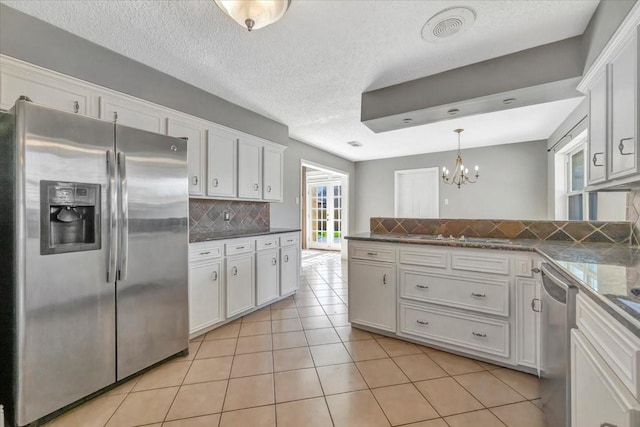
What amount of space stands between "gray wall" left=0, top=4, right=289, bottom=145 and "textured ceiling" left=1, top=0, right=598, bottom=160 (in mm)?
71

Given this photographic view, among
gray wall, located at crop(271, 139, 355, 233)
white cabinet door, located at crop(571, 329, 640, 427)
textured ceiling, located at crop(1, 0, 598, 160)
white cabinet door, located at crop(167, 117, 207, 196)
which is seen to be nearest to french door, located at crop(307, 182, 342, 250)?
gray wall, located at crop(271, 139, 355, 233)

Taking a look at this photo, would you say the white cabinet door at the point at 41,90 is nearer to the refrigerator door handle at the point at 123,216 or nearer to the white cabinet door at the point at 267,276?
the refrigerator door handle at the point at 123,216

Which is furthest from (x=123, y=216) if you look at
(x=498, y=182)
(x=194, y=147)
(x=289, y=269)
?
(x=498, y=182)

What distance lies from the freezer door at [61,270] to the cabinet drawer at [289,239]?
200 centimetres

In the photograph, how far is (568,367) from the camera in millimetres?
1114

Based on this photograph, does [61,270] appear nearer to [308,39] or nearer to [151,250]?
[151,250]

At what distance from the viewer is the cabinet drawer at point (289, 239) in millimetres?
3527

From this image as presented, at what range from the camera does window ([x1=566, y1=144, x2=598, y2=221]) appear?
3.32m

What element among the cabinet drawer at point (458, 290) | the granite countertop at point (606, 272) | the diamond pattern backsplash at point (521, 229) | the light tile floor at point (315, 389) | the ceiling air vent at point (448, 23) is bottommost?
the light tile floor at point (315, 389)

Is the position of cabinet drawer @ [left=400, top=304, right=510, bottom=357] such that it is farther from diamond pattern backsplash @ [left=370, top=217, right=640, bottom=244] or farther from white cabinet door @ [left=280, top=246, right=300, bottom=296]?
white cabinet door @ [left=280, top=246, right=300, bottom=296]

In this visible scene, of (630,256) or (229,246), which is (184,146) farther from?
(630,256)

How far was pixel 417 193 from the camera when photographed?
645cm

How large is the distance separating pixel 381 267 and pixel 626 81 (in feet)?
6.26

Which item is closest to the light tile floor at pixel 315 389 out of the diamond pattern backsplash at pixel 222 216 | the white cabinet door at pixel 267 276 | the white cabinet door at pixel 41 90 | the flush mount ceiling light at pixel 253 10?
the white cabinet door at pixel 267 276
